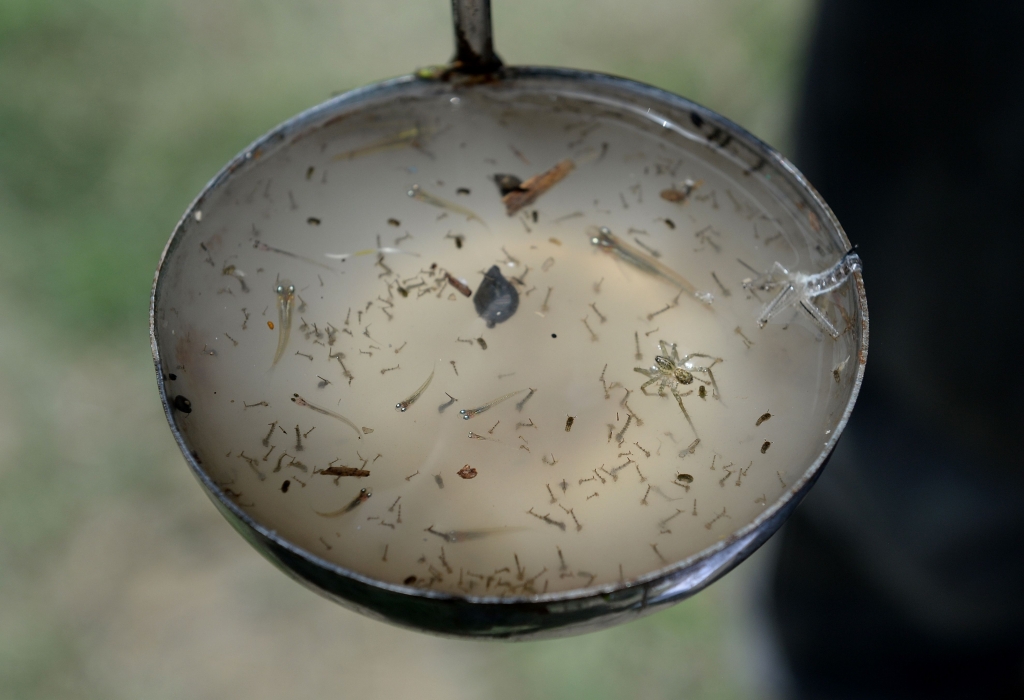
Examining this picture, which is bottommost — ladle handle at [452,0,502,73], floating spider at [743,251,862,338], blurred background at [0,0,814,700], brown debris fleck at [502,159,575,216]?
blurred background at [0,0,814,700]

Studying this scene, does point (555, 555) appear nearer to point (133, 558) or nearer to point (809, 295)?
point (809, 295)

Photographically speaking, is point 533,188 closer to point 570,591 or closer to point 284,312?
point 284,312

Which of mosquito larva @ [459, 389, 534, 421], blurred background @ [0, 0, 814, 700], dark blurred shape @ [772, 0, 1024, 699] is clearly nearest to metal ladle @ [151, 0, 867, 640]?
mosquito larva @ [459, 389, 534, 421]

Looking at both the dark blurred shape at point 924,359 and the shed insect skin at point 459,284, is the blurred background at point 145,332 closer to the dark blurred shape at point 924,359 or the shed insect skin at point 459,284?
the dark blurred shape at point 924,359

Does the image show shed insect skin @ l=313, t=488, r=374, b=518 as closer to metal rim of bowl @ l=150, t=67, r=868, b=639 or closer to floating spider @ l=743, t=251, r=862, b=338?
metal rim of bowl @ l=150, t=67, r=868, b=639

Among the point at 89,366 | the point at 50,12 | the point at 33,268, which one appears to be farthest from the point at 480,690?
the point at 50,12

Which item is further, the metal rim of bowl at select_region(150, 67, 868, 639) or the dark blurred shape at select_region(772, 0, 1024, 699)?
the dark blurred shape at select_region(772, 0, 1024, 699)
